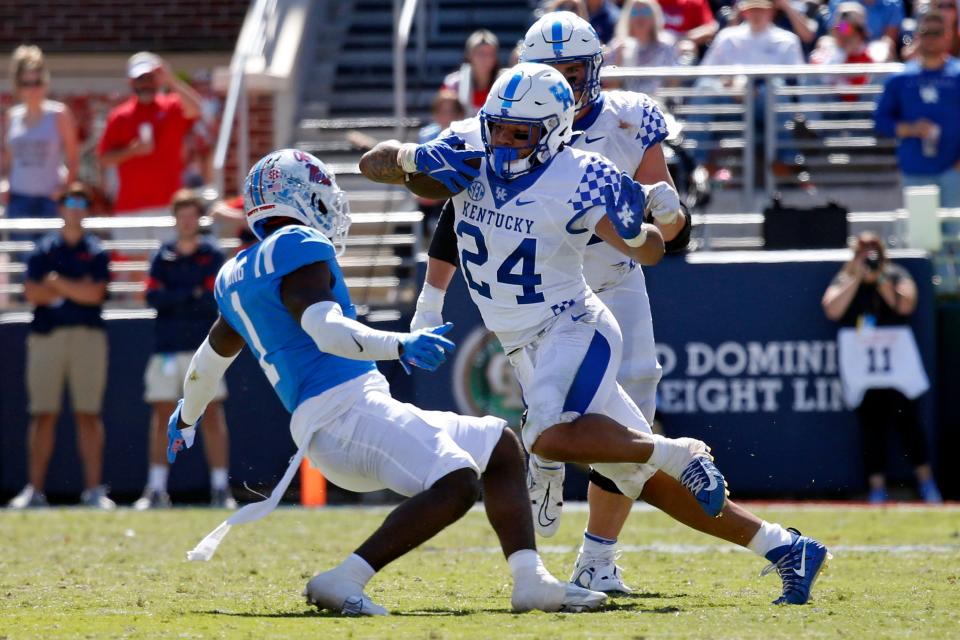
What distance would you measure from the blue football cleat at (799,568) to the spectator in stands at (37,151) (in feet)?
26.1

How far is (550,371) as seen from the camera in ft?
17.7

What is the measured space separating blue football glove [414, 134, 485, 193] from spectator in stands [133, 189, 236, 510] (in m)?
5.53

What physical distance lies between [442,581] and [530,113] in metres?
2.07

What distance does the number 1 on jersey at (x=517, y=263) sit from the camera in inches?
214

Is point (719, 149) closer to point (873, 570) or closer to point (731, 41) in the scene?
point (731, 41)

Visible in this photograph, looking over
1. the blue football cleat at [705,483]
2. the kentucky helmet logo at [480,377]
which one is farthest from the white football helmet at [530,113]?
the kentucky helmet logo at [480,377]

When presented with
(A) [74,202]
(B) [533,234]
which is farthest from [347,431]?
(A) [74,202]

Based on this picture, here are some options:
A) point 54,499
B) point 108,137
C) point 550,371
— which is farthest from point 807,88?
point 550,371

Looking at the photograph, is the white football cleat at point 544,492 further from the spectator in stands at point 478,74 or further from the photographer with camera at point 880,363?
the spectator in stands at point 478,74

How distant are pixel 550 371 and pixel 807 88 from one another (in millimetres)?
6714

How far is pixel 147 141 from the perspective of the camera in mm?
12445

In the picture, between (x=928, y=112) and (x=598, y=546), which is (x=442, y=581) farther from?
(x=928, y=112)

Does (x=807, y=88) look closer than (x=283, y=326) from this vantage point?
No

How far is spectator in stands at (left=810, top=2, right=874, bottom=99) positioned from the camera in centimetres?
1217
